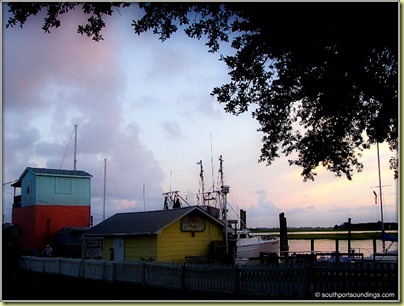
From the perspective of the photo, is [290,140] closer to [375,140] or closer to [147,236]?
[375,140]

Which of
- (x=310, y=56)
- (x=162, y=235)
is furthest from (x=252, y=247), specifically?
(x=310, y=56)

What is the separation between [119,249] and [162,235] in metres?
3.44

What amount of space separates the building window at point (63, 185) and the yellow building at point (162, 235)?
10.3 meters

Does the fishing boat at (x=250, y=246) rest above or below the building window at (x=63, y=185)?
below

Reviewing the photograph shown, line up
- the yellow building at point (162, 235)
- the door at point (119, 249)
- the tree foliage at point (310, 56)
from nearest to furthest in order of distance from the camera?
the tree foliage at point (310, 56)
the yellow building at point (162, 235)
the door at point (119, 249)

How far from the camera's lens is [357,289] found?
1154cm

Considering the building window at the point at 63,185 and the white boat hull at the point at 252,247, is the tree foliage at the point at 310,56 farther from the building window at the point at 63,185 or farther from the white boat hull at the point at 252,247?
the building window at the point at 63,185

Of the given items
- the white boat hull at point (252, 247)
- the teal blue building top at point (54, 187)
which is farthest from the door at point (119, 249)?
the teal blue building top at point (54, 187)

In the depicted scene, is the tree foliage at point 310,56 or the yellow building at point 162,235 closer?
the tree foliage at point 310,56

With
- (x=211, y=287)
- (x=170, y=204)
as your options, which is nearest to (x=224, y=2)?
(x=211, y=287)

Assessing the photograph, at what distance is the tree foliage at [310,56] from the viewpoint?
11.3 m

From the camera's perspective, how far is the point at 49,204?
3638 centimetres

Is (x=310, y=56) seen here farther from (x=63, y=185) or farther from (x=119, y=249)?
(x=63, y=185)

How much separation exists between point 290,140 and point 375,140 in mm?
2339
